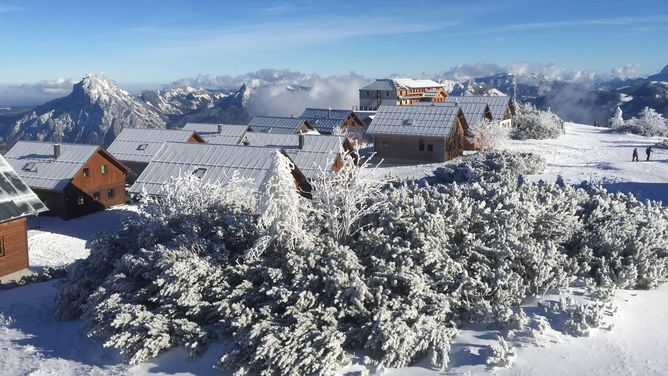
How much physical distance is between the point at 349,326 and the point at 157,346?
411cm

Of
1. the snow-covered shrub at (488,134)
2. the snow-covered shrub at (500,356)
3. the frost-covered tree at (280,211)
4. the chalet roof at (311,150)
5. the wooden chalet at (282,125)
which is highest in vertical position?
the wooden chalet at (282,125)

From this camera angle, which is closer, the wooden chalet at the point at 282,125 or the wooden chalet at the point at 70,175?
the wooden chalet at the point at 70,175

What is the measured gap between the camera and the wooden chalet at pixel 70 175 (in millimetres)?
35250

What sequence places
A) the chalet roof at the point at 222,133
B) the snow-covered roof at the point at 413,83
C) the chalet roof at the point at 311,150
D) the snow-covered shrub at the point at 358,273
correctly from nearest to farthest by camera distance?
1. the snow-covered shrub at the point at 358,273
2. the chalet roof at the point at 311,150
3. the chalet roof at the point at 222,133
4. the snow-covered roof at the point at 413,83

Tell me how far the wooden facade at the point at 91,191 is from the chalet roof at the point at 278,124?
19.8m

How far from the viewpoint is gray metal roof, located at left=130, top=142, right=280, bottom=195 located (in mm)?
33500

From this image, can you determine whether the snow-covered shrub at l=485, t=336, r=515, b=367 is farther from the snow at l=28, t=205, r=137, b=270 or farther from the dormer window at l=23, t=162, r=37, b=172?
the dormer window at l=23, t=162, r=37, b=172

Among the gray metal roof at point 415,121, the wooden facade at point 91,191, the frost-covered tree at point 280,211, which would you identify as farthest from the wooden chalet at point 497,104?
the frost-covered tree at point 280,211

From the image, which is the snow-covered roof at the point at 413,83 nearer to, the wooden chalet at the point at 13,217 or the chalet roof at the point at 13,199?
the chalet roof at the point at 13,199

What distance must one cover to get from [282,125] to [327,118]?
662cm

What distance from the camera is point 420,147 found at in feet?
150

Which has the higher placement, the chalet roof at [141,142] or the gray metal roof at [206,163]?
the chalet roof at [141,142]

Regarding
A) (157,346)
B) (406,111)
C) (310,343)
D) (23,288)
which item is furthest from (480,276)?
(406,111)

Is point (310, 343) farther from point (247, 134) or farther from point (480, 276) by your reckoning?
point (247, 134)
